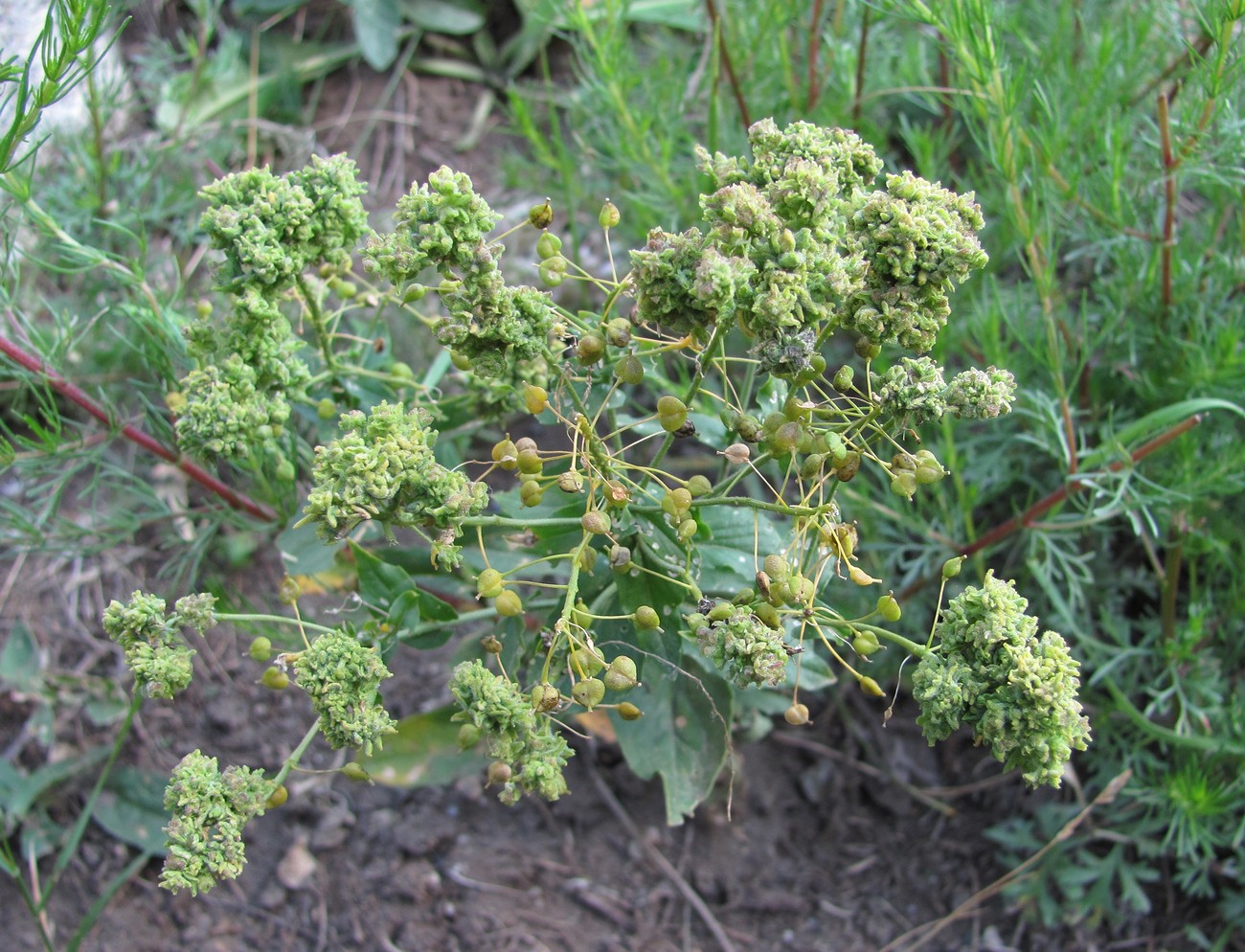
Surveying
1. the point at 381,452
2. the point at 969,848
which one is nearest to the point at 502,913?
the point at 969,848

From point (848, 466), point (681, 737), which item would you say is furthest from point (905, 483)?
point (681, 737)

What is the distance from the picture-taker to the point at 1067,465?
76.7 inches

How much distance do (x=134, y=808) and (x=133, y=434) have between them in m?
1.02

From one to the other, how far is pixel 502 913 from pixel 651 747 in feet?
2.28

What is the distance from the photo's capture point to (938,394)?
4.18ft

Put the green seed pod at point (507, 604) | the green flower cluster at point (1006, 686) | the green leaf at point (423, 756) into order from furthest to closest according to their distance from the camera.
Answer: the green leaf at point (423, 756) → the green seed pod at point (507, 604) → the green flower cluster at point (1006, 686)

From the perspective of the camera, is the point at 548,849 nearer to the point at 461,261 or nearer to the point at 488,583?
the point at 488,583

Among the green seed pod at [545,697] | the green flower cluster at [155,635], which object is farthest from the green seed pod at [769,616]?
the green flower cluster at [155,635]

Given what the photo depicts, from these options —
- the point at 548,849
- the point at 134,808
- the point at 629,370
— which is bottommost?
the point at 548,849

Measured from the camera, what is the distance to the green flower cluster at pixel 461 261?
125 centimetres

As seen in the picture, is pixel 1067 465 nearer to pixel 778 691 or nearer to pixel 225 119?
pixel 778 691

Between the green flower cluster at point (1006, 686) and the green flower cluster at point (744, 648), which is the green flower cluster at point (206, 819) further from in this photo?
the green flower cluster at point (1006, 686)

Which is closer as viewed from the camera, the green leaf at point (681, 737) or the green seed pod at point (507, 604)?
the green seed pod at point (507, 604)

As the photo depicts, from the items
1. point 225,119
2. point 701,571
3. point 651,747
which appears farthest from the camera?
point 225,119
